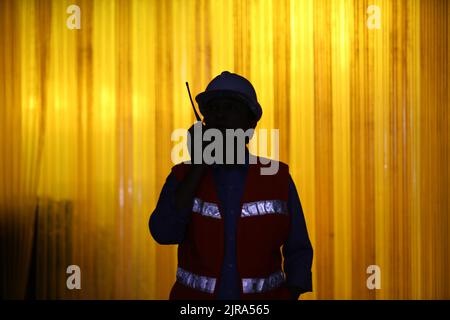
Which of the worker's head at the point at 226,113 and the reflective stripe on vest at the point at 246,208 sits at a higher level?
the worker's head at the point at 226,113

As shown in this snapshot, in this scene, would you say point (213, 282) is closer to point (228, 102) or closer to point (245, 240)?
point (245, 240)

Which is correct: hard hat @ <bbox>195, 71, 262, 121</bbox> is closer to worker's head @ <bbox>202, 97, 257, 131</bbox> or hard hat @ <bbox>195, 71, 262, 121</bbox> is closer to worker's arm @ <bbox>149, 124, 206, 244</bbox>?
worker's head @ <bbox>202, 97, 257, 131</bbox>

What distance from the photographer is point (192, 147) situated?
4.30 ft

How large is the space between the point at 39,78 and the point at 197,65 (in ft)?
2.63

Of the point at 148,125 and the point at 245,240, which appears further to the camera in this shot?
Result: the point at 148,125

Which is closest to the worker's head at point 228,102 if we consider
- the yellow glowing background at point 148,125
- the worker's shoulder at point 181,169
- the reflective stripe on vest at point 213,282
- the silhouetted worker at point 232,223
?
the silhouetted worker at point 232,223

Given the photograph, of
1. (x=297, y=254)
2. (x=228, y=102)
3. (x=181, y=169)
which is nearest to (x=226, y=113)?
(x=228, y=102)

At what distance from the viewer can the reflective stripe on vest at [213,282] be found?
4.17 ft

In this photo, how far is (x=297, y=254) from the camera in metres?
1.33

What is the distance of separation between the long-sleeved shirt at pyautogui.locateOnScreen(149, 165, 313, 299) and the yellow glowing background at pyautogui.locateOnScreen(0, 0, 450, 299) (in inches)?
40.9

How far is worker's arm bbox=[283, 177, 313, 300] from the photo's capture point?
51.3 inches

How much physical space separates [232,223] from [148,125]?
1.19m

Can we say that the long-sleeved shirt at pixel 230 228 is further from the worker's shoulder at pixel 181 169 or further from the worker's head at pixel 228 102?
the worker's head at pixel 228 102
